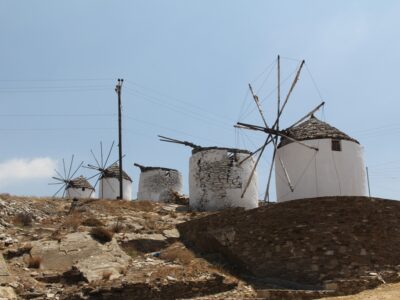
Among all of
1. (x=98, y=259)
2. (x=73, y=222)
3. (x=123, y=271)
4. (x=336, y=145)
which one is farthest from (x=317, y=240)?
(x=73, y=222)

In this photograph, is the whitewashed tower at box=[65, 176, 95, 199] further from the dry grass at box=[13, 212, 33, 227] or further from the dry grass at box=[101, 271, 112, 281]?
the dry grass at box=[101, 271, 112, 281]

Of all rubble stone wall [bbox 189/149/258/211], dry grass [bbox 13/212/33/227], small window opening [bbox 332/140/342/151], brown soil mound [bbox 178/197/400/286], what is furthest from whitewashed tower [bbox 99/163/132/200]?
small window opening [bbox 332/140/342/151]

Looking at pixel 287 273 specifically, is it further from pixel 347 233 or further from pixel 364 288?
pixel 364 288

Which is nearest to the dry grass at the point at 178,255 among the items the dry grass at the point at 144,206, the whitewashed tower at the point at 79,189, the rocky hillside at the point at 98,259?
the rocky hillside at the point at 98,259

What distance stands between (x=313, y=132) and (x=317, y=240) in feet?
17.0

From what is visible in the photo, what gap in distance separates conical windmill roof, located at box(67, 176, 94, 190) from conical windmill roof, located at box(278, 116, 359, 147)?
20.7 meters

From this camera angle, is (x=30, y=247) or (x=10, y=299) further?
(x=30, y=247)

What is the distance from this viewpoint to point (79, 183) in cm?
3584

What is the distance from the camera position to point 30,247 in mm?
14453

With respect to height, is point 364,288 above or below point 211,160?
below

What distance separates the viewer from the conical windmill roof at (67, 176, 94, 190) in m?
35.6

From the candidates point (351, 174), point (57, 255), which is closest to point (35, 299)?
point (57, 255)

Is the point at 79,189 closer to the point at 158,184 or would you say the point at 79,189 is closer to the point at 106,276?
the point at 158,184

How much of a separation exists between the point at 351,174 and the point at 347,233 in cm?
369
